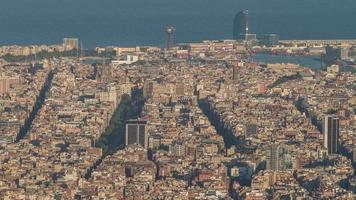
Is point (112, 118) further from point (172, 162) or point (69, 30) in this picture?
point (69, 30)

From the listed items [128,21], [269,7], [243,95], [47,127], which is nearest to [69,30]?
[128,21]

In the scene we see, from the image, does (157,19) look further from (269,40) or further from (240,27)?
(269,40)

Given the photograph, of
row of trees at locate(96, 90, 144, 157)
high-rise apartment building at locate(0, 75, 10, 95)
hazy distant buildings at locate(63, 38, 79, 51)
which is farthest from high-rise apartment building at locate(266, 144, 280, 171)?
hazy distant buildings at locate(63, 38, 79, 51)

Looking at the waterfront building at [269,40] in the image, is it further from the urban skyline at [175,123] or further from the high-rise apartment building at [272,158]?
the high-rise apartment building at [272,158]

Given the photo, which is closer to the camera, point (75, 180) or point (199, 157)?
point (75, 180)

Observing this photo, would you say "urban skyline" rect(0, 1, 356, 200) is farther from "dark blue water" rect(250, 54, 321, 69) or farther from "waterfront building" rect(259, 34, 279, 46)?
"waterfront building" rect(259, 34, 279, 46)

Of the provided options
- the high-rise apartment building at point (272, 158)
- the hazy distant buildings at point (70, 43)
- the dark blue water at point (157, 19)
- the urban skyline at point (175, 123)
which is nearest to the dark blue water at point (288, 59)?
the urban skyline at point (175, 123)

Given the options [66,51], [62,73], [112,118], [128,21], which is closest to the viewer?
[112,118]
